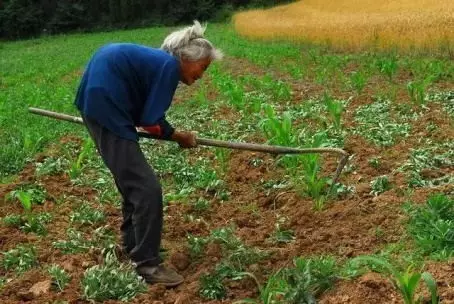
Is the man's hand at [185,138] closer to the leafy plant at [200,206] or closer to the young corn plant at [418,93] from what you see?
the leafy plant at [200,206]

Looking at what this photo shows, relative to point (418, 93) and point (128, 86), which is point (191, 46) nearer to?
point (128, 86)

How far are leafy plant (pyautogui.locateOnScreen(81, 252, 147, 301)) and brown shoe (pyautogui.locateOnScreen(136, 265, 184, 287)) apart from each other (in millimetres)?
68

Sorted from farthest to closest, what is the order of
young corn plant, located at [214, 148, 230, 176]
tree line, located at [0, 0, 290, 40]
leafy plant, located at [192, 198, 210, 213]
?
tree line, located at [0, 0, 290, 40] < young corn plant, located at [214, 148, 230, 176] < leafy plant, located at [192, 198, 210, 213]

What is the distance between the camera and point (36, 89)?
1364 centimetres

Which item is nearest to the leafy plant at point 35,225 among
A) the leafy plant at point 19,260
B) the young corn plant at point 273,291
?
the leafy plant at point 19,260

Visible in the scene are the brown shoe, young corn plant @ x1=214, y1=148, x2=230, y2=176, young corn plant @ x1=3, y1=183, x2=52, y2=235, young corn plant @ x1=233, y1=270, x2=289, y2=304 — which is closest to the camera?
young corn plant @ x1=233, y1=270, x2=289, y2=304

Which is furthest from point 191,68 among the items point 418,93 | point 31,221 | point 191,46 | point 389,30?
point 389,30

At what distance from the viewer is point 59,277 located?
Result: 4.07m

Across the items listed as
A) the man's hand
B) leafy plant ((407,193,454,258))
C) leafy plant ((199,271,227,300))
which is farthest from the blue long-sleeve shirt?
leafy plant ((407,193,454,258))

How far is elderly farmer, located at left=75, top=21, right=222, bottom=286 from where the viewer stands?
3984 millimetres

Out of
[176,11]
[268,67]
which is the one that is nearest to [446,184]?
[268,67]

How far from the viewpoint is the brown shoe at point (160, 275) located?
4129 millimetres

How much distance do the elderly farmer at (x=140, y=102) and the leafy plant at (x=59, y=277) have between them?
1.46 feet

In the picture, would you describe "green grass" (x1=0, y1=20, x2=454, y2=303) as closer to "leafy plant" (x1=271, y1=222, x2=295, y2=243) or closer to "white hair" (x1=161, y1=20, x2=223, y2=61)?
"leafy plant" (x1=271, y1=222, x2=295, y2=243)
